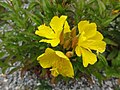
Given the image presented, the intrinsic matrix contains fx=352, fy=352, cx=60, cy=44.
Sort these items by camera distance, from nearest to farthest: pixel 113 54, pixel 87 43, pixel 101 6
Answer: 1. pixel 87 43
2. pixel 101 6
3. pixel 113 54

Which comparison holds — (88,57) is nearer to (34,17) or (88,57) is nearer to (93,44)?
(93,44)

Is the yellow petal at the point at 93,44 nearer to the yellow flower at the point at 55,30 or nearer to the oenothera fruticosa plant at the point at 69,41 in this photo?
the oenothera fruticosa plant at the point at 69,41

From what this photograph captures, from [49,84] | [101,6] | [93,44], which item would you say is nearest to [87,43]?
[93,44]

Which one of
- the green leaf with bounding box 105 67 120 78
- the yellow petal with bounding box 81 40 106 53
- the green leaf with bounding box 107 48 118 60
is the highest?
the yellow petal with bounding box 81 40 106 53

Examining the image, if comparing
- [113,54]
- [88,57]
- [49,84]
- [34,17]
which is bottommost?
[49,84]

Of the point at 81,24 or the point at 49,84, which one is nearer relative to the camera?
the point at 81,24

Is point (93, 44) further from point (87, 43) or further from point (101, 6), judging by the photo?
point (101, 6)

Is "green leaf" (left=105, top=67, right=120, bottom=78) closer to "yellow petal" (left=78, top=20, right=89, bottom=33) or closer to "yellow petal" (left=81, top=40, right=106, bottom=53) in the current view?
"yellow petal" (left=81, top=40, right=106, bottom=53)

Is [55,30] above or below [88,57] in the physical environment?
above

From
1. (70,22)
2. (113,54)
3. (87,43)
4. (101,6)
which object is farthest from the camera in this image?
(113,54)

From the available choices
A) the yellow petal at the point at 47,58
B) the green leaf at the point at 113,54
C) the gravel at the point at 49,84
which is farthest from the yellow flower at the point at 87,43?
the gravel at the point at 49,84

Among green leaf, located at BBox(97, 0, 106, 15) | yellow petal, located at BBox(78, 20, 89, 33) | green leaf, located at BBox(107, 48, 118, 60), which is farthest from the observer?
green leaf, located at BBox(107, 48, 118, 60)

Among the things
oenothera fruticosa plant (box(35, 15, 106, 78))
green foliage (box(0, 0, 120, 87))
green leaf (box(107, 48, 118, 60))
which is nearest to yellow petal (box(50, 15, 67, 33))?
oenothera fruticosa plant (box(35, 15, 106, 78))

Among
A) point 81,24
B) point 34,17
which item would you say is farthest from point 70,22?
point 81,24
